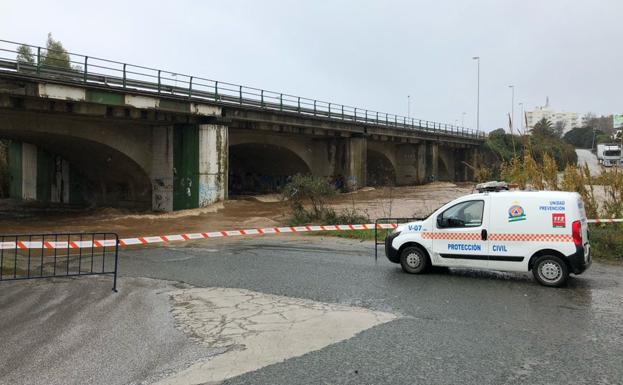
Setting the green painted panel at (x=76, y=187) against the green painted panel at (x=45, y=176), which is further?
the green painted panel at (x=45, y=176)

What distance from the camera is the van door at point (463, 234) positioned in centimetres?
916

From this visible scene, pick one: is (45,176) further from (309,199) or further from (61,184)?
(309,199)

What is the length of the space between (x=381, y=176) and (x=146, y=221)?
133ft

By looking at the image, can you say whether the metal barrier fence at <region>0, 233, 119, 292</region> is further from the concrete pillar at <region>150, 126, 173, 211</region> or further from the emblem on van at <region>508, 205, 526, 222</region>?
the concrete pillar at <region>150, 126, 173, 211</region>

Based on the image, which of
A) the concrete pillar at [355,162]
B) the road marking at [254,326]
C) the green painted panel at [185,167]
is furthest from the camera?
the concrete pillar at [355,162]

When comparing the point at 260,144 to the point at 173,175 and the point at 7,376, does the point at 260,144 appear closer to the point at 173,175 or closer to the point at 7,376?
the point at 173,175

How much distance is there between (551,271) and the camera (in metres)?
8.59

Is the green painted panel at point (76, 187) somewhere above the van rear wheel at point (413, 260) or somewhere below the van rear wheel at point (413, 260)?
above

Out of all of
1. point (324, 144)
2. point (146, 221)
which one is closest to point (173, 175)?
point (146, 221)

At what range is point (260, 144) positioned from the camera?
A: 38.6m

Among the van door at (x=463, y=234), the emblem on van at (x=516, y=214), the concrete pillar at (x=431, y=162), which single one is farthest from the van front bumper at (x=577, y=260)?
the concrete pillar at (x=431, y=162)

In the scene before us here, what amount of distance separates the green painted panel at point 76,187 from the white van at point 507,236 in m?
34.1

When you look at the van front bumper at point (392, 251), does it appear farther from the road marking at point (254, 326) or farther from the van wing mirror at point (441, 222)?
the road marking at point (254, 326)

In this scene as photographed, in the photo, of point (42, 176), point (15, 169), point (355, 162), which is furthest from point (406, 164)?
point (15, 169)
